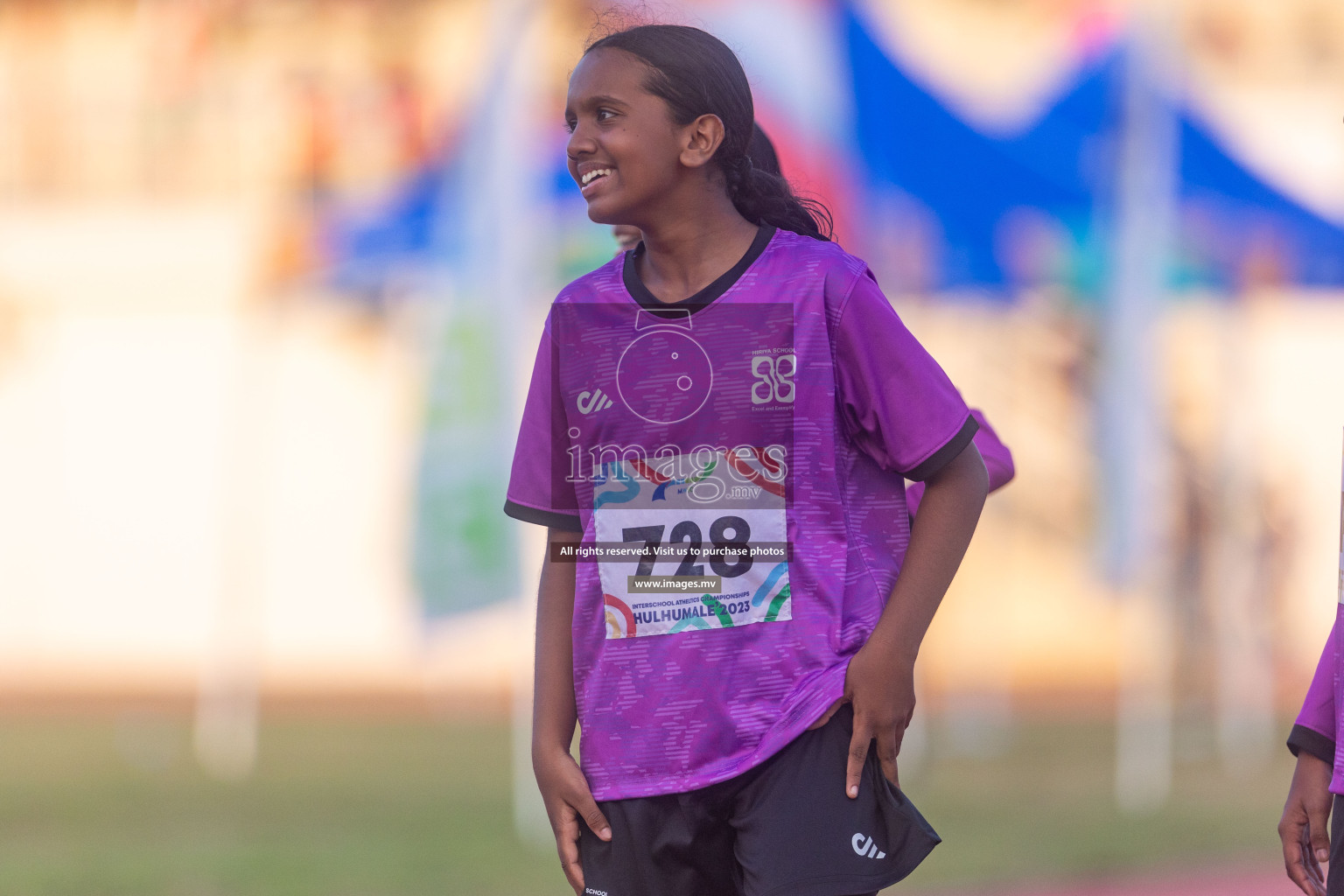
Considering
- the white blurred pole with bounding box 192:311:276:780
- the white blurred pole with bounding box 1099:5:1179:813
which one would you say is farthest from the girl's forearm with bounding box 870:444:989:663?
the white blurred pole with bounding box 192:311:276:780

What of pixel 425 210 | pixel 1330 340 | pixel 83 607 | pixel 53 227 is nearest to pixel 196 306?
pixel 53 227

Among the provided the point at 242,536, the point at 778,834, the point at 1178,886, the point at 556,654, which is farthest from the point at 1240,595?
the point at 778,834

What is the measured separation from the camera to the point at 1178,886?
5465 millimetres

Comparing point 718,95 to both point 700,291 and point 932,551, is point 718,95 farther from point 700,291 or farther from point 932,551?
point 932,551

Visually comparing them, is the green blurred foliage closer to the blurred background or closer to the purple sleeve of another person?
the blurred background

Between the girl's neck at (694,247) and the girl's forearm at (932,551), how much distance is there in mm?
392

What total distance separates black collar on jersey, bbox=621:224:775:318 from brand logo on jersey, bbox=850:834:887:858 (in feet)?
2.23

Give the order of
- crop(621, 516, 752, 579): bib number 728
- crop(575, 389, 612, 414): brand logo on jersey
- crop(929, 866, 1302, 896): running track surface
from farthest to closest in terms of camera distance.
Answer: crop(929, 866, 1302, 896): running track surface → crop(575, 389, 612, 414): brand logo on jersey → crop(621, 516, 752, 579): bib number 728

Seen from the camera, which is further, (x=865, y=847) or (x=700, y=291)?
(x=700, y=291)

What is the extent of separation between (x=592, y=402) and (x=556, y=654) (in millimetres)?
352

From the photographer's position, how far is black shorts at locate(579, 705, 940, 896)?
1.90 metres

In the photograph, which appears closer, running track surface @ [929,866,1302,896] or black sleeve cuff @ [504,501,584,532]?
black sleeve cuff @ [504,501,584,532]

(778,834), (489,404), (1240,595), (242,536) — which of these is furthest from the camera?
(1240,595)

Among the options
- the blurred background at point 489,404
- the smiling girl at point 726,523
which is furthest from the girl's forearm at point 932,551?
the blurred background at point 489,404
